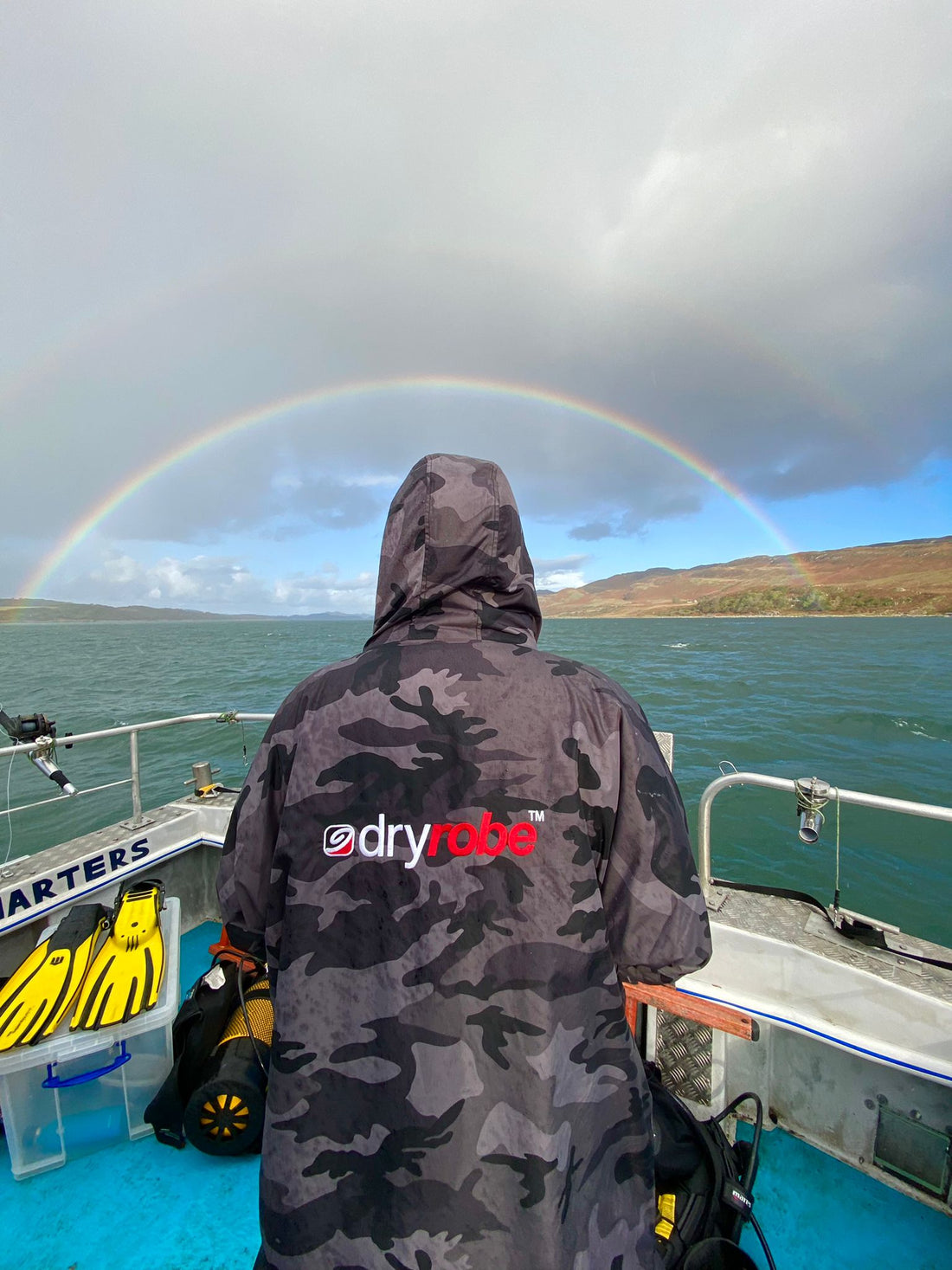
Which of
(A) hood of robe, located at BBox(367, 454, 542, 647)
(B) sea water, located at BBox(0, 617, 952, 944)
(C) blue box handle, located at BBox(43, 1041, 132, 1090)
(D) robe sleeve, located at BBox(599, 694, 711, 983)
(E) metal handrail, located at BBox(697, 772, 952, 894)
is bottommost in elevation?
(B) sea water, located at BBox(0, 617, 952, 944)

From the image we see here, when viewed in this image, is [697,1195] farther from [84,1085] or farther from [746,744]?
[746,744]

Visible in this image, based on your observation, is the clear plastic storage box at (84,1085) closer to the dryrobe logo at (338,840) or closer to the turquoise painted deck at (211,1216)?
the turquoise painted deck at (211,1216)

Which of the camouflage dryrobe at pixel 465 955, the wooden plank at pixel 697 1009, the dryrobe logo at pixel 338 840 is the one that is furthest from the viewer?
the wooden plank at pixel 697 1009

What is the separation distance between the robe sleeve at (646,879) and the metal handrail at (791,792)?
46.4 inches

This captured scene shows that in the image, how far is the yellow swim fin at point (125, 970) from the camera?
2.20 m

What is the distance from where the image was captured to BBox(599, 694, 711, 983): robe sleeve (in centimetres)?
107

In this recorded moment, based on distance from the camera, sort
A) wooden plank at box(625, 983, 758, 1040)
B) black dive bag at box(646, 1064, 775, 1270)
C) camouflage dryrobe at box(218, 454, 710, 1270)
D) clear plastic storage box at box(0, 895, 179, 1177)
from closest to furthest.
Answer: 1. camouflage dryrobe at box(218, 454, 710, 1270)
2. black dive bag at box(646, 1064, 775, 1270)
3. wooden plank at box(625, 983, 758, 1040)
4. clear plastic storage box at box(0, 895, 179, 1177)

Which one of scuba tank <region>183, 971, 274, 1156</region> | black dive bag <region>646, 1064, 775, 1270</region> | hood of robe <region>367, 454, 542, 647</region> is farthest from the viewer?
scuba tank <region>183, 971, 274, 1156</region>

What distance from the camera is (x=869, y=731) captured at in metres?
17.0

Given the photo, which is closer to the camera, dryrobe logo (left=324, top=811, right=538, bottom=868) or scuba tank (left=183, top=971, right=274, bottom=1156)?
dryrobe logo (left=324, top=811, right=538, bottom=868)

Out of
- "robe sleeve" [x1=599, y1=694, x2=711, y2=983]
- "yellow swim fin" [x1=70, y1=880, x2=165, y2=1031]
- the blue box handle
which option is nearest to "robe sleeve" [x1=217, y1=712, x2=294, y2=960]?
"robe sleeve" [x1=599, y1=694, x2=711, y2=983]

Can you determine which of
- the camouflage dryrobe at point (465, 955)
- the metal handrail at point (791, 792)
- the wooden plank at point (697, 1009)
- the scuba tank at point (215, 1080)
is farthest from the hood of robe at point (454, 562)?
the scuba tank at point (215, 1080)

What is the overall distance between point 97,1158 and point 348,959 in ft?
8.61

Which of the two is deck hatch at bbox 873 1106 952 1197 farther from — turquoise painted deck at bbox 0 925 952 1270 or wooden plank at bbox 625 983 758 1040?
wooden plank at bbox 625 983 758 1040
